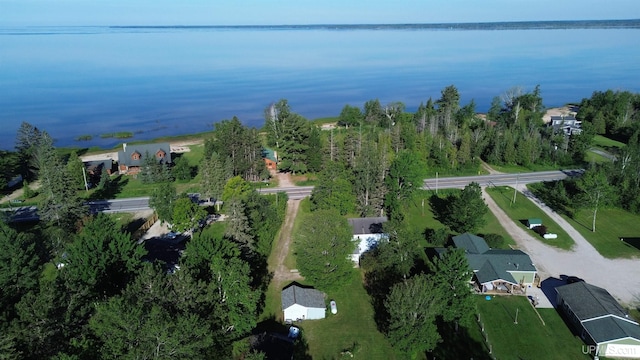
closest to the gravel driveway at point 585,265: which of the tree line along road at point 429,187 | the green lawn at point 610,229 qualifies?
the green lawn at point 610,229

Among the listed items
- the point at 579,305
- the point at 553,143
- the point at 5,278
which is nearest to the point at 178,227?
the point at 5,278

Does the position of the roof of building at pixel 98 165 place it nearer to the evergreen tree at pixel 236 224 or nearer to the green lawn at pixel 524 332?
the evergreen tree at pixel 236 224

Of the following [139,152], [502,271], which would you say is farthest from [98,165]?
[502,271]

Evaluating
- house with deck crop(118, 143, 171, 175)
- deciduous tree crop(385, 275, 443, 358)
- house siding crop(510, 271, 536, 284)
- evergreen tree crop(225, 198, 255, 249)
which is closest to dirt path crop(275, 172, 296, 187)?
house with deck crop(118, 143, 171, 175)

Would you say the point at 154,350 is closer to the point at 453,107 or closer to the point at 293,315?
the point at 293,315

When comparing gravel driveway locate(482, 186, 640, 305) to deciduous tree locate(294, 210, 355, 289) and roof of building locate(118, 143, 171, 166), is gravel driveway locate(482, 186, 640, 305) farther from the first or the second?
Answer: roof of building locate(118, 143, 171, 166)

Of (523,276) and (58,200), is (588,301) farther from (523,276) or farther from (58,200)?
(58,200)
